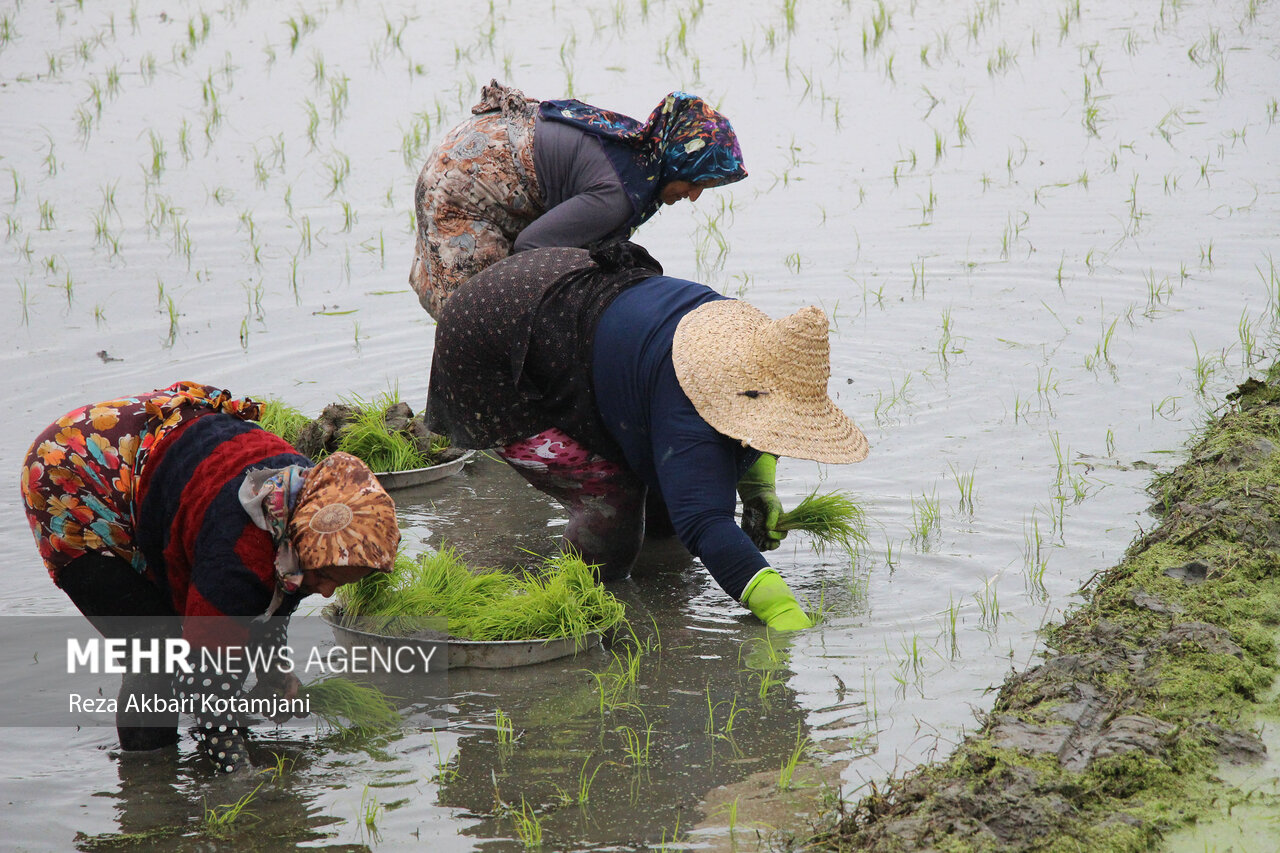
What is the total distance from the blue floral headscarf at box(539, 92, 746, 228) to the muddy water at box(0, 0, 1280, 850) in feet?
4.25

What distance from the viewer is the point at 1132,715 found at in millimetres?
2859

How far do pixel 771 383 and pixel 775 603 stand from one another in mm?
629

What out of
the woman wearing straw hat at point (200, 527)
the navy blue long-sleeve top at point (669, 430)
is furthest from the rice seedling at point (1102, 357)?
the woman wearing straw hat at point (200, 527)

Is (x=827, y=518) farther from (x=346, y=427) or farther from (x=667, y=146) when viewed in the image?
(x=346, y=427)

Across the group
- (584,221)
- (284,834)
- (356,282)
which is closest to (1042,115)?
(356,282)

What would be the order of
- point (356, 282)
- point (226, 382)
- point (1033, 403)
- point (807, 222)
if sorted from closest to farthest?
point (1033, 403)
point (226, 382)
point (356, 282)
point (807, 222)

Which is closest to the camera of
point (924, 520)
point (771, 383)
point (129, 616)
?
point (129, 616)

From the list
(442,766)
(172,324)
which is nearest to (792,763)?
(442,766)

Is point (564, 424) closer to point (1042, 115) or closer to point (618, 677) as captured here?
point (618, 677)

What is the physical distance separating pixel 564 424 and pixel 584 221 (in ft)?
2.39

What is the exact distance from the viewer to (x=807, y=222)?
25.1ft

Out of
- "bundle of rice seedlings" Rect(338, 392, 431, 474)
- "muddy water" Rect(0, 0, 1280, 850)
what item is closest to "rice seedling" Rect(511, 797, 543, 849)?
"muddy water" Rect(0, 0, 1280, 850)

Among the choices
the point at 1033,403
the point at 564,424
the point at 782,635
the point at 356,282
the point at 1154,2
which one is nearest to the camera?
the point at 782,635

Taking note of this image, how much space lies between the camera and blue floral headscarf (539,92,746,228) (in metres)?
4.22
